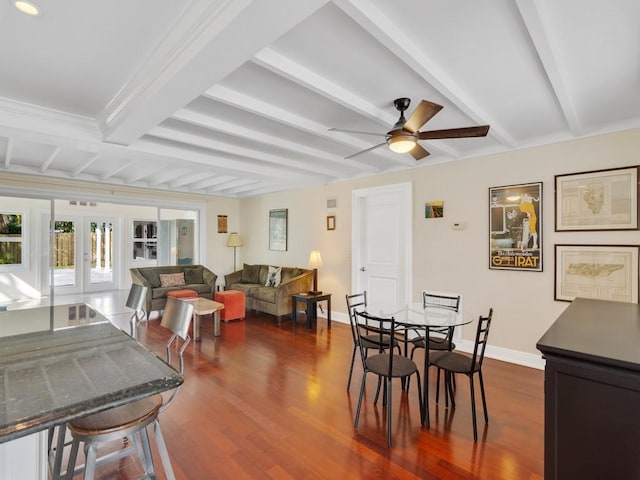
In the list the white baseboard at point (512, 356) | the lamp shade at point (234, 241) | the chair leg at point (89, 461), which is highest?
the lamp shade at point (234, 241)

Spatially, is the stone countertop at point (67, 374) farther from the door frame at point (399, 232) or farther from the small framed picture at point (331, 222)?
the small framed picture at point (331, 222)

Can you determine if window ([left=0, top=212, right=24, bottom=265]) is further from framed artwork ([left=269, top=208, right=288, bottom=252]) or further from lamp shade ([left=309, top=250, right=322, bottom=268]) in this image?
lamp shade ([left=309, top=250, right=322, bottom=268])

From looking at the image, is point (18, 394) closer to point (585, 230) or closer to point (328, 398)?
point (328, 398)

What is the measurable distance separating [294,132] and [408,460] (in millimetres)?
3007

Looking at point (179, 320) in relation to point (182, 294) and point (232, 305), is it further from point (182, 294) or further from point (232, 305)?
point (182, 294)

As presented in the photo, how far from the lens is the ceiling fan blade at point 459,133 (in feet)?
7.52

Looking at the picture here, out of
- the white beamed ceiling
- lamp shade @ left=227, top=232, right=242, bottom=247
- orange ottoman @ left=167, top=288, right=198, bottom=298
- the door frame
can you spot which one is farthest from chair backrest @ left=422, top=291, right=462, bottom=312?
lamp shade @ left=227, top=232, right=242, bottom=247

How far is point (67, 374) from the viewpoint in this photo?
1.07 m

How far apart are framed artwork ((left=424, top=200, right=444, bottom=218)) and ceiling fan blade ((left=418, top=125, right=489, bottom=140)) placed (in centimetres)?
192

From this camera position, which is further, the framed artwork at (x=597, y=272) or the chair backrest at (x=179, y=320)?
the framed artwork at (x=597, y=272)

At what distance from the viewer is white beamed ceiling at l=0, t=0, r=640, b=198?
162cm

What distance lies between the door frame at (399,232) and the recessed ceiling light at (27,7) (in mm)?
3997

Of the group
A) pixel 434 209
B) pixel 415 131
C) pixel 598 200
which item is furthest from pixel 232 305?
pixel 598 200

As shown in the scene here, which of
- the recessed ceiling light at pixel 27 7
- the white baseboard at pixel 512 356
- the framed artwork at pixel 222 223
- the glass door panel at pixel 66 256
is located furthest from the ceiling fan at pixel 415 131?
the glass door panel at pixel 66 256
